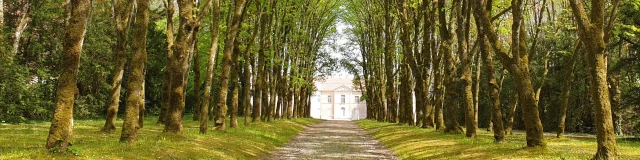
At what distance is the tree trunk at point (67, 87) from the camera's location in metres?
11.2

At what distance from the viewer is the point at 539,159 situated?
12.9 meters

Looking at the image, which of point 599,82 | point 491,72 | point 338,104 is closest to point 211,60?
point 491,72

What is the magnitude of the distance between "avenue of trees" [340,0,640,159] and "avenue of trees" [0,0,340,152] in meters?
7.45

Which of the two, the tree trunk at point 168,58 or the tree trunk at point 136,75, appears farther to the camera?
the tree trunk at point 168,58

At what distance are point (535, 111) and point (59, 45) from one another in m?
35.5

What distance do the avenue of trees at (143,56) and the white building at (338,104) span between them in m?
80.9

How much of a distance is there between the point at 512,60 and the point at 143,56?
10.6 metres

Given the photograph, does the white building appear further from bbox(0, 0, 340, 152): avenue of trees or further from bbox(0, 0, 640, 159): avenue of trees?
bbox(0, 0, 340, 152): avenue of trees

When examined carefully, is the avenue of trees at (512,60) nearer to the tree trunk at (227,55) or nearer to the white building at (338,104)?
the tree trunk at (227,55)

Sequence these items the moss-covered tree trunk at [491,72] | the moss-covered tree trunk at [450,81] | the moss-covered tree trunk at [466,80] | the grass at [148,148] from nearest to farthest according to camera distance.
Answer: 1. the grass at [148,148]
2. the moss-covered tree trunk at [491,72]
3. the moss-covered tree trunk at [466,80]
4. the moss-covered tree trunk at [450,81]

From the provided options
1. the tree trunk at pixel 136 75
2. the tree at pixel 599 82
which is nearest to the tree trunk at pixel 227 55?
the tree trunk at pixel 136 75

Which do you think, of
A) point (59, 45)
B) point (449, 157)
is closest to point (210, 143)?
point (449, 157)

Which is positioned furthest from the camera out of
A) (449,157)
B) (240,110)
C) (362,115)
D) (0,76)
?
(362,115)

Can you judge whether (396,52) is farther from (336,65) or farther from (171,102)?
(171,102)
